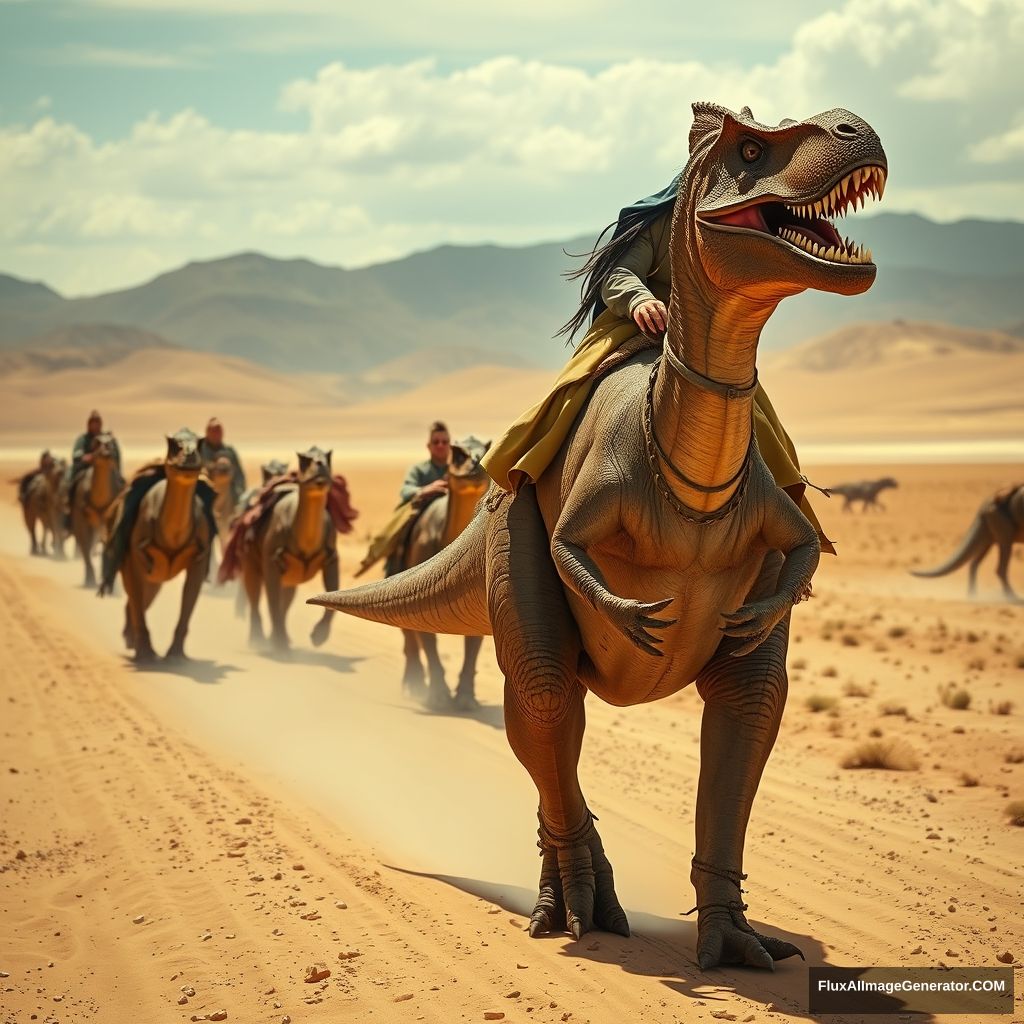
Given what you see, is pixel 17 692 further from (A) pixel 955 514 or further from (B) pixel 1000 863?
(A) pixel 955 514

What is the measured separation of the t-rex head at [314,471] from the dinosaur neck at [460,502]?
2485 mm

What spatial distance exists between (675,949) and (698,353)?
8.64 feet

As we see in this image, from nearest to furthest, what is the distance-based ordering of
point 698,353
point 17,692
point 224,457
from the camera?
point 698,353 → point 17,692 → point 224,457

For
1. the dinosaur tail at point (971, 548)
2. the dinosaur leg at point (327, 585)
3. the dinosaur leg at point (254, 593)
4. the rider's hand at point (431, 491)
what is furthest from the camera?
the dinosaur tail at point (971, 548)

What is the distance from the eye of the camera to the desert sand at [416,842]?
5.91m

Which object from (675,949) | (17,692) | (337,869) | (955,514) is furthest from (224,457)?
(955,514)

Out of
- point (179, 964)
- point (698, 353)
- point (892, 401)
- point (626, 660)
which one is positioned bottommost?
point (179, 964)

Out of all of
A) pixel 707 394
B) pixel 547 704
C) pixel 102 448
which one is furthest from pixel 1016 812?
pixel 102 448

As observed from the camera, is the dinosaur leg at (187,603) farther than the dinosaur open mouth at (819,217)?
Yes

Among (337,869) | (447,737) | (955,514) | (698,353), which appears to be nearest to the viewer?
(698,353)

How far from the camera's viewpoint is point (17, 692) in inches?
500

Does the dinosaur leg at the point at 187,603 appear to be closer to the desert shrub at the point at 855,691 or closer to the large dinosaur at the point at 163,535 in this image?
the large dinosaur at the point at 163,535

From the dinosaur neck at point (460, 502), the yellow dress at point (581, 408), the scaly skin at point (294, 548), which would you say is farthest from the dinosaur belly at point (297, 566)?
the yellow dress at point (581, 408)

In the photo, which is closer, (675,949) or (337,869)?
(675,949)
